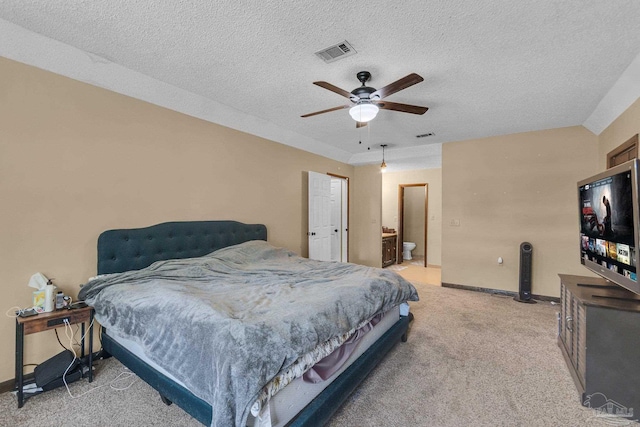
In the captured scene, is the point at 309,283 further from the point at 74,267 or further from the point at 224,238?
the point at 74,267

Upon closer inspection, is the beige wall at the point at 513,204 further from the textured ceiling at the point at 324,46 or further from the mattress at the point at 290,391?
the mattress at the point at 290,391

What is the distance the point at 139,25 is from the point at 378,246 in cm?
551

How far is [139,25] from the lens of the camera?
2051 mm

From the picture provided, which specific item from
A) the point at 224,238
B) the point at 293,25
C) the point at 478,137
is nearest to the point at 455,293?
the point at 478,137

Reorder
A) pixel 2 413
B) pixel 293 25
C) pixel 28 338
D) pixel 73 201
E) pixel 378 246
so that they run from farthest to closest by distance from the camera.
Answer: pixel 378 246 < pixel 73 201 < pixel 28 338 < pixel 293 25 < pixel 2 413

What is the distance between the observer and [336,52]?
2.34m

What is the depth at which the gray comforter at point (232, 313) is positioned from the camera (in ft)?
4.43

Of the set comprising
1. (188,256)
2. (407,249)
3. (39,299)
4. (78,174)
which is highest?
(78,174)

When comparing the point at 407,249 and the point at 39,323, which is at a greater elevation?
the point at 39,323

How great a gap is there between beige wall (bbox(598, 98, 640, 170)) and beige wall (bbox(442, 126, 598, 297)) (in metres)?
0.22

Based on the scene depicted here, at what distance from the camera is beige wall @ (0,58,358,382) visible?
2203mm

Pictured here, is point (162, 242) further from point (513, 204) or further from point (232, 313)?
point (513, 204)

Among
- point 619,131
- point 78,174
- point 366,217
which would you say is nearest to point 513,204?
point 619,131

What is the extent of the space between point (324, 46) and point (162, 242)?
2.53 m
